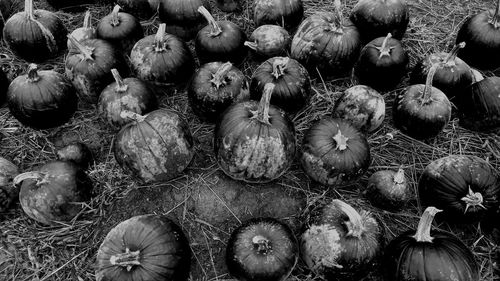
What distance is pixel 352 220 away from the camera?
3.85 meters

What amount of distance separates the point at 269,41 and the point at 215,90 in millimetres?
1241

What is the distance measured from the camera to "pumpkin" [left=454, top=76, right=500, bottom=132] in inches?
199

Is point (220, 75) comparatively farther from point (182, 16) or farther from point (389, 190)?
point (389, 190)

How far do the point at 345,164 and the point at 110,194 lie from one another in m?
2.64

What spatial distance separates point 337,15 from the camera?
17.7 feet

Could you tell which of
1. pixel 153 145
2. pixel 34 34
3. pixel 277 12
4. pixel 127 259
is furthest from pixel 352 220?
pixel 34 34

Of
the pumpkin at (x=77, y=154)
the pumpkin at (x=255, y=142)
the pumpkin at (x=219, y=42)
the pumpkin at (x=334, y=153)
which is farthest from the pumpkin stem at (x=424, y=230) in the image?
the pumpkin at (x=77, y=154)

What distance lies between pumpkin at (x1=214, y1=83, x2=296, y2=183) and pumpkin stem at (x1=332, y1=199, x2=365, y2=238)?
0.81 meters

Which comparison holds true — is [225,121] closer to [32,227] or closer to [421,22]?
[32,227]

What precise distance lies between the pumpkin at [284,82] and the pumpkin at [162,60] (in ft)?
3.20

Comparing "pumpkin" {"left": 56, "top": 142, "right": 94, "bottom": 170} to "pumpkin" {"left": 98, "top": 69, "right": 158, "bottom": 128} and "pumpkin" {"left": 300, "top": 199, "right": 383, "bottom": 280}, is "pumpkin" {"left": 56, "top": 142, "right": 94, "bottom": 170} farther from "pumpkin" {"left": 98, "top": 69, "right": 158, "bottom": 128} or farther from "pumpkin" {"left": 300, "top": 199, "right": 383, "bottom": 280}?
"pumpkin" {"left": 300, "top": 199, "right": 383, "bottom": 280}

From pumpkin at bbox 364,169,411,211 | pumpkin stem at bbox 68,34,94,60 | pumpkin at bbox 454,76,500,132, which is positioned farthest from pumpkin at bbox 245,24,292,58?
pumpkin at bbox 454,76,500,132

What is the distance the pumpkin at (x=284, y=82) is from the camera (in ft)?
16.4

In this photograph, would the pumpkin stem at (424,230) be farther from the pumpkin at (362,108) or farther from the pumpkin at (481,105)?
the pumpkin at (481,105)
